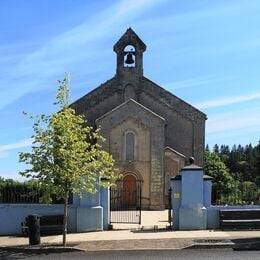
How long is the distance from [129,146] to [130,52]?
10.1m

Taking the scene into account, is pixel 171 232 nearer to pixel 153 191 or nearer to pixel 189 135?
pixel 153 191

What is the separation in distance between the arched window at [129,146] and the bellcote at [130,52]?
7.61m

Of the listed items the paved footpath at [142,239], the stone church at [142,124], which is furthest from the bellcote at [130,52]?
the paved footpath at [142,239]

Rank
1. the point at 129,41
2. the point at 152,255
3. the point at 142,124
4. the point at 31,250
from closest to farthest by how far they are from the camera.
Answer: the point at 152,255, the point at 31,250, the point at 142,124, the point at 129,41

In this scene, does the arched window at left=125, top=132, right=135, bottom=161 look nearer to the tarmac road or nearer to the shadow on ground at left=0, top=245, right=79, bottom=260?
the shadow on ground at left=0, top=245, right=79, bottom=260

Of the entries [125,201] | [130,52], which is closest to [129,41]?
[130,52]

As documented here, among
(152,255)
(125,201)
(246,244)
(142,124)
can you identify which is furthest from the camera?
(142,124)

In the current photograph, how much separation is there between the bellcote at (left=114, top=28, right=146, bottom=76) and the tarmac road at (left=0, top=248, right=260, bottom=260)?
32614mm

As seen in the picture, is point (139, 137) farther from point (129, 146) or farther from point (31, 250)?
point (31, 250)

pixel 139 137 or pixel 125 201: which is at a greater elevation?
pixel 139 137

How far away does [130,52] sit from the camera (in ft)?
161

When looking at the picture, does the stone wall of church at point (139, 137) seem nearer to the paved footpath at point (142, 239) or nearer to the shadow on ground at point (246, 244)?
the paved footpath at point (142, 239)

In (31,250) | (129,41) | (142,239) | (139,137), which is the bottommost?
(31,250)

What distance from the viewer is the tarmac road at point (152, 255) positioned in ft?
49.8
